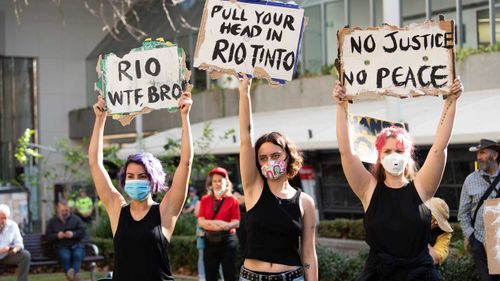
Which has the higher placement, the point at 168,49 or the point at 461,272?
the point at 168,49

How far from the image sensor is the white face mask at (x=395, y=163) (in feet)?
17.8

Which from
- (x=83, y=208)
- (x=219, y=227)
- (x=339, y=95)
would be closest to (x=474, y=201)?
(x=219, y=227)

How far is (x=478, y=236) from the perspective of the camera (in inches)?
347

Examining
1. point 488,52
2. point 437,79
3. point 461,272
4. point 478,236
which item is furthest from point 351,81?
point 488,52

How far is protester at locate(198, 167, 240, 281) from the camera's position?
1041cm

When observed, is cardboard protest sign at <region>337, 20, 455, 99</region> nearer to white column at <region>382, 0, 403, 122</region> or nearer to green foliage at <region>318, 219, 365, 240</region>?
white column at <region>382, 0, 403, 122</region>

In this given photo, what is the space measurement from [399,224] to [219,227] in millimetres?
5358

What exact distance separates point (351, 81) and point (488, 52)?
1363 centimetres

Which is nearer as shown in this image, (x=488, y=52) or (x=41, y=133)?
(x=488, y=52)

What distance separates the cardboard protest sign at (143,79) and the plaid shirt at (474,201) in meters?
3.78

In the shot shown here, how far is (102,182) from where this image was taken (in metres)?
5.88

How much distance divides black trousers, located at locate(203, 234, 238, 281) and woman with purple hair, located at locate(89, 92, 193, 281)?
Answer: 4.64 m

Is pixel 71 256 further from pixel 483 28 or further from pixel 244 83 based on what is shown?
pixel 483 28

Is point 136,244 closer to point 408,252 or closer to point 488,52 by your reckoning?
point 408,252
